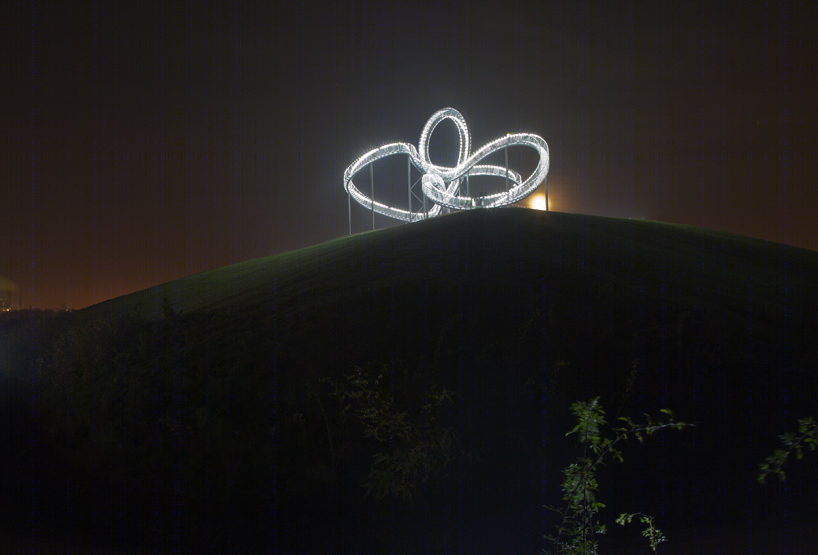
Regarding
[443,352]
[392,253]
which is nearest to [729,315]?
[443,352]

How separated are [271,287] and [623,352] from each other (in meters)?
12.4

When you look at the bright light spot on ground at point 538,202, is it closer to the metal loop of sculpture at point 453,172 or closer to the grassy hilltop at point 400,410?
the metal loop of sculpture at point 453,172

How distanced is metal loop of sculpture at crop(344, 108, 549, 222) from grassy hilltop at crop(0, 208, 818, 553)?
17794 mm

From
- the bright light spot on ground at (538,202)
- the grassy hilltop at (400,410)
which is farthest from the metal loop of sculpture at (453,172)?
the grassy hilltop at (400,410)

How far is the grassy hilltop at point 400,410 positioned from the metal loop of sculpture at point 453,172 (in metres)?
17.8

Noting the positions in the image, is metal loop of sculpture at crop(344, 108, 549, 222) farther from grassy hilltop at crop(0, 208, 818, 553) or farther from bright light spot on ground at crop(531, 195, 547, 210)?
grassy hilltop at crop(0, 208, 818, 553)

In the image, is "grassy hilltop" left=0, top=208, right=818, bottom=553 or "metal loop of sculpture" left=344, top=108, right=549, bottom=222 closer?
"grassy hilltop" left=0, top=208, right=818, bottom=553

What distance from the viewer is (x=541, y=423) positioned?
905 cm

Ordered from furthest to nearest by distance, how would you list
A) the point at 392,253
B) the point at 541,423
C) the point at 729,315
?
the point at 392,253, the point at 729,315, the point at 541,423

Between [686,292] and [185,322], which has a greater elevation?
[686,292]

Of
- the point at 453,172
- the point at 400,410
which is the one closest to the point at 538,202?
the point at 453,172

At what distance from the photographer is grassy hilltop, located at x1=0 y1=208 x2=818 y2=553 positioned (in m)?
7.66

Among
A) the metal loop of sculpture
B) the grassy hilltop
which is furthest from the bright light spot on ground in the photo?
the grassy hilltop

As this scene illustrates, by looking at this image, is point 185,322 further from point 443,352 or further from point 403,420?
point 403,420
